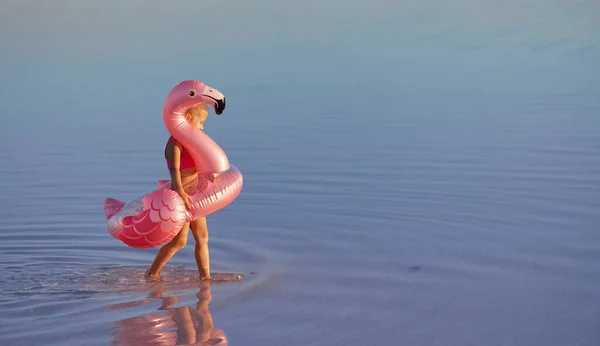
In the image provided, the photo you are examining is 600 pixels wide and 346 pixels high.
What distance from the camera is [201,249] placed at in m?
6.86

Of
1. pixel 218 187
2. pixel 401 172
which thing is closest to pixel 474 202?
pixel 401 172

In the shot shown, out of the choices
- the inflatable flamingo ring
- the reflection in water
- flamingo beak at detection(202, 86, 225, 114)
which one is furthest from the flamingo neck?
the reflection in water

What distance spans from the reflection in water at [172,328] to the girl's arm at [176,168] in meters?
0.81

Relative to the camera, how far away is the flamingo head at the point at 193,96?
6660 mm

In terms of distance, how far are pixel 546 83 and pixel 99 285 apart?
18.0m

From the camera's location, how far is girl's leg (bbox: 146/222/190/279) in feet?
22.5

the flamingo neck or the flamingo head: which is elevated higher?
the flamingo head

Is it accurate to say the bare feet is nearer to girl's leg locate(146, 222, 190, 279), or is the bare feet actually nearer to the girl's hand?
girl's leg locate(146, 222, 190, 279)

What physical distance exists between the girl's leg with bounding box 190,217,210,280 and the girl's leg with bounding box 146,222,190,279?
78 mm

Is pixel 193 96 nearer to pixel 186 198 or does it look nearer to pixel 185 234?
pixel 186 198

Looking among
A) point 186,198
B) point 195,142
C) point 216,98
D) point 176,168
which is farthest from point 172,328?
point 216,98

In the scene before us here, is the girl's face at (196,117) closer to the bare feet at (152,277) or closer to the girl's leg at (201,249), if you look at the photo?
the girl's leg at (201,249)

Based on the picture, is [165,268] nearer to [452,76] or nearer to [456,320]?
[456,320]

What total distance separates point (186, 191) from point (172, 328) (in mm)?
1451
